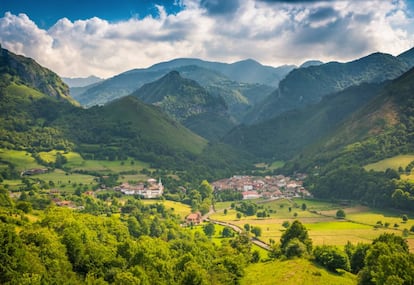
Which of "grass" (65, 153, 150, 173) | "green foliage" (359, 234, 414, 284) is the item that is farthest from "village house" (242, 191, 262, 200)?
"green foliage" (359, 234, 414, 284)

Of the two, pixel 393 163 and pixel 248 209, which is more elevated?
pixel 393 163

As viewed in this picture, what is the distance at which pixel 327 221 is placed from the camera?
110875mm

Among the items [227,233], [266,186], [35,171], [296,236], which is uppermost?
[35,171]

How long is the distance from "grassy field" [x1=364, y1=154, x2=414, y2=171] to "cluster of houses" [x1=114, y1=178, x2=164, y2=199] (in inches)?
3320

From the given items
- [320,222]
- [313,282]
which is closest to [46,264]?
[313,282]

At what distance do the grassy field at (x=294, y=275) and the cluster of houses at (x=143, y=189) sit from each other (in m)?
88.7

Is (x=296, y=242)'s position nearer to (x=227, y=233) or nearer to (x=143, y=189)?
(x=227, y=233)

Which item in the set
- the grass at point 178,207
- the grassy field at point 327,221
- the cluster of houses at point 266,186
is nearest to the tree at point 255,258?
the grassy field at point 327,221

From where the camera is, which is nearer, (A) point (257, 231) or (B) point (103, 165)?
(A) point (257, 231)

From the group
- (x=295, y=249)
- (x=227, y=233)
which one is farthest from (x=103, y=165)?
(x=295, y=249)

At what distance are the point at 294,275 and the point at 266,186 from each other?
4929 inches

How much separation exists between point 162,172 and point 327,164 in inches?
3055

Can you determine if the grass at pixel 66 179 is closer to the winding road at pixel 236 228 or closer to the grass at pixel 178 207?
the grass at pixel 178 207

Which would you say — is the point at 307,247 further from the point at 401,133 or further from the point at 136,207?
the point at 401,133
